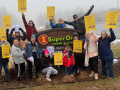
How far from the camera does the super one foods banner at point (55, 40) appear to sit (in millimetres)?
4719

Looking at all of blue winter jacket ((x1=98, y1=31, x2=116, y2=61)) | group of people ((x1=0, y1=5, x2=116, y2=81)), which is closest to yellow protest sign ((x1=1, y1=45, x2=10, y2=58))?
group of people ((x1=0, y1=5, x2=116, y2=81))

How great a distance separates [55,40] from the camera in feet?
15.7

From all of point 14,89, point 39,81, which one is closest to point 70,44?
point 39,81

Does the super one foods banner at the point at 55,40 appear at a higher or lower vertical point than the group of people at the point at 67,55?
higher

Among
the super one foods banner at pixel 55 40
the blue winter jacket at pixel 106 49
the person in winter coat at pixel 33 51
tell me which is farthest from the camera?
the super one foods banner at pixel 55 40

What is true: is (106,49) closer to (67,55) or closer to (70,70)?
(67,55)

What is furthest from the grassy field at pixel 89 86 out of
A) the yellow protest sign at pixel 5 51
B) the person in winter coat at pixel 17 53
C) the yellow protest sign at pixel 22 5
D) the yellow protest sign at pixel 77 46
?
the yellow protest sign at pixel 22 5

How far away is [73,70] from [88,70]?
0.72 metres

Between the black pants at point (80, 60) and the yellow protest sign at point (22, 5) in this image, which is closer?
the yellow protest sign at point (22, 5)

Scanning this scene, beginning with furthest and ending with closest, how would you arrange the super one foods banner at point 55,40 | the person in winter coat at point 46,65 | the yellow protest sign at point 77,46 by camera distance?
the super one foods banner at point 55,40, the yellow protest sign at point 77,46, the person in winter coat at point 46,65

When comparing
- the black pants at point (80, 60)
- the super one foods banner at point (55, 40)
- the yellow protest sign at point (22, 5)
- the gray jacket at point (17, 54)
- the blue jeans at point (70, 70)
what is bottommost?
the blue jeans at point (70, 70)

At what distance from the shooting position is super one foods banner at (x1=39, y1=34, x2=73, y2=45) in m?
4.72

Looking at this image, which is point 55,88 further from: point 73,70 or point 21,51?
point 21,51

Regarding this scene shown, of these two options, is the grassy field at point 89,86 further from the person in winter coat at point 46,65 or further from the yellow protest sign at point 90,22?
the yellow protest sign at point 90,22
